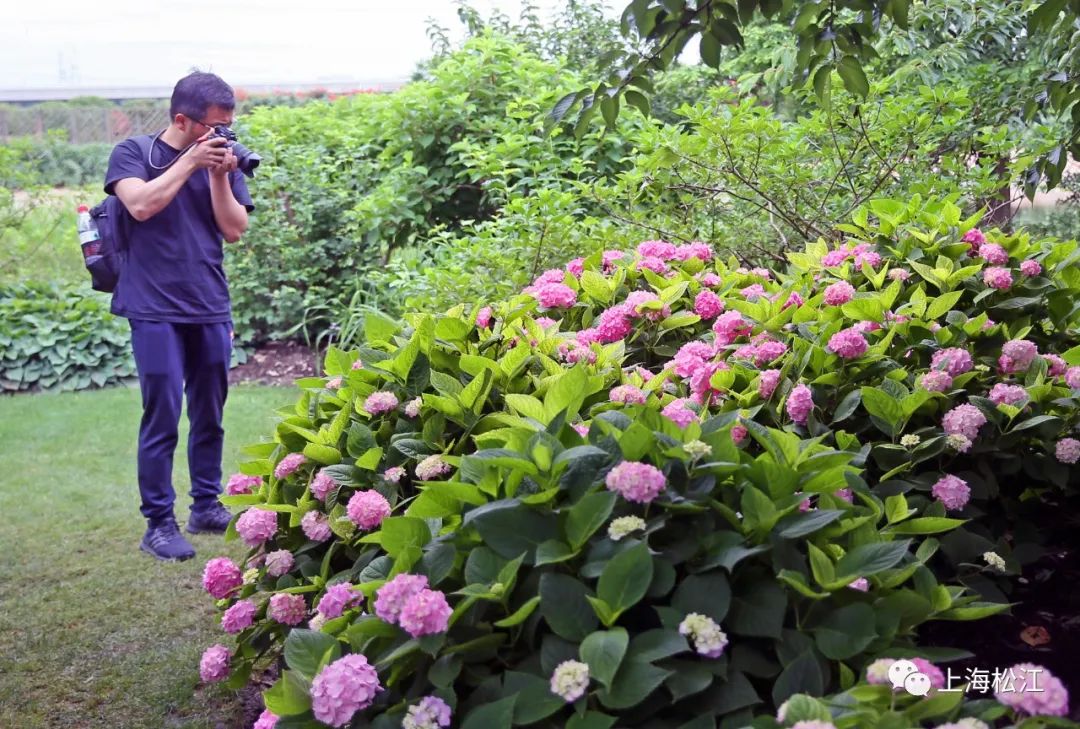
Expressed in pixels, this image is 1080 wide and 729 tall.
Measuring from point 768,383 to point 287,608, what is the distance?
97 centimetres

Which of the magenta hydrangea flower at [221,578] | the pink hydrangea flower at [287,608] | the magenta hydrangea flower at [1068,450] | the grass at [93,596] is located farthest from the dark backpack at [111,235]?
the magenta hydrangea flower at [1068,450]

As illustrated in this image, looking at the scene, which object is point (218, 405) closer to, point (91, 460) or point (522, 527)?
point (91, 460)

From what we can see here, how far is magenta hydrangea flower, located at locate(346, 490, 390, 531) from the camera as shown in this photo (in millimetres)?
1596

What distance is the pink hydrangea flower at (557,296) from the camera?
2.47 metres

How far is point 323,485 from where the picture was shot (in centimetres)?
175

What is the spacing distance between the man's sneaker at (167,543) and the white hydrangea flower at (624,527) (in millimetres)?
2861

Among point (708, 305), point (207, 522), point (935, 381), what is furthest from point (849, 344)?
point (207, 522)

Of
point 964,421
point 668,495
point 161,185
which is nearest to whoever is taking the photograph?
point 668,495

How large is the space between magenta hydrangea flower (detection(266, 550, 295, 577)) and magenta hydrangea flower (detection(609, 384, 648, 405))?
2.19ft

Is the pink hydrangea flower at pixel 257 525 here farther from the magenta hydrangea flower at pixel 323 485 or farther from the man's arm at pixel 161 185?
the man's arm at pixel 161 185

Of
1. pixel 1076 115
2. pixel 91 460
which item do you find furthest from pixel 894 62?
pixel 91 460

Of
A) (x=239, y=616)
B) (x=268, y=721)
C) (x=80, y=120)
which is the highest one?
(x=80, y=120)

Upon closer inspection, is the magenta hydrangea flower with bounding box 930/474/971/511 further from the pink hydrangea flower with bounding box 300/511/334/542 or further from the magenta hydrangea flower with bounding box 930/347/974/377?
the pink hydrangea flower with bounding box 300/511/334/542

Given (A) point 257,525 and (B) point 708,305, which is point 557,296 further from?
(A) point 257,525
